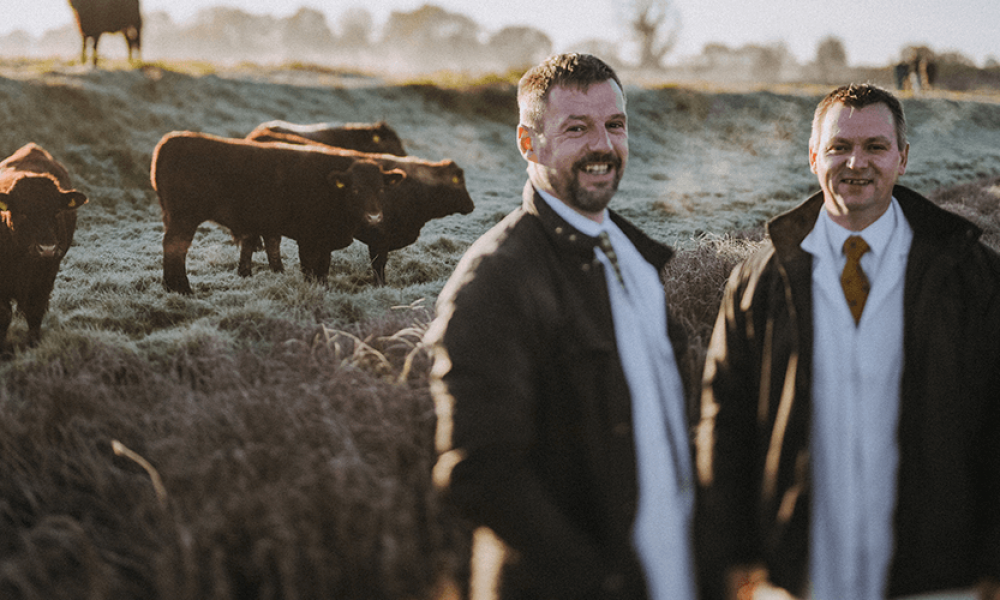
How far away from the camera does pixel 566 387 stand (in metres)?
1.86

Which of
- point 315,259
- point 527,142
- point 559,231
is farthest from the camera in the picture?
point 315,259

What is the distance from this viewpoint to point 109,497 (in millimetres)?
3125

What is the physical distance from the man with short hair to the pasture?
3.89ft

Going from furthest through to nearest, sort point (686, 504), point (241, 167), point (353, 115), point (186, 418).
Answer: point (353, 115)
point (241, 167)
point (186, 418)
point (686, 504)

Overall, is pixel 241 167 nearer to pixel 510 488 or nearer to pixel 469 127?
pixel 510 488

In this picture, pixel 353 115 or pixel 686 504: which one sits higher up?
pixel 353 115

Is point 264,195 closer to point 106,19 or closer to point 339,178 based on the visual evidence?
point 339,178

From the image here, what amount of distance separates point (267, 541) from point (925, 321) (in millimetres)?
2576

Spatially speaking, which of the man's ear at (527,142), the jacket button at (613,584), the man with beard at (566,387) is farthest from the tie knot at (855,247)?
the jacket button at (613,584)

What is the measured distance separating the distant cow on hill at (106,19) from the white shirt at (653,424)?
2376cm

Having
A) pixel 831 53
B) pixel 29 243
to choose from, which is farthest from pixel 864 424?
pixel 831 53

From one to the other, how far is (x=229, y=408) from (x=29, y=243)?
11.7 feet

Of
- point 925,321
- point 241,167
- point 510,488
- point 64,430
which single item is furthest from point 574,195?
point 241,167

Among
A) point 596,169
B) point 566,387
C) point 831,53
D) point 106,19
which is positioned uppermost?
point 831,53
